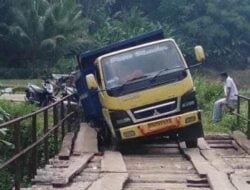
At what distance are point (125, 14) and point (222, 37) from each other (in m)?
8.69

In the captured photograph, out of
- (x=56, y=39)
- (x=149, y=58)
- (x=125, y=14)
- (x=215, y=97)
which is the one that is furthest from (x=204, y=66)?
(x=149, y=58)

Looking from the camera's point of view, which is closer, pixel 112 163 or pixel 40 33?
pixel 112 163

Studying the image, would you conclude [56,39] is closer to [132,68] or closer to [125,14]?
[125,14]

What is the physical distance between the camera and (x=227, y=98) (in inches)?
691

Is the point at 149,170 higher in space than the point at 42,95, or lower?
lower

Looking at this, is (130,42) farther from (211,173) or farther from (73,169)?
(211,173)

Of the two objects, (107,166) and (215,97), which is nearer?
(107,166)

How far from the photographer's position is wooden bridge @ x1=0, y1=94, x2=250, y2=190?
26.0ft

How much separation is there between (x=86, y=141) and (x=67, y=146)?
93 cm

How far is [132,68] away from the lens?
12.4m

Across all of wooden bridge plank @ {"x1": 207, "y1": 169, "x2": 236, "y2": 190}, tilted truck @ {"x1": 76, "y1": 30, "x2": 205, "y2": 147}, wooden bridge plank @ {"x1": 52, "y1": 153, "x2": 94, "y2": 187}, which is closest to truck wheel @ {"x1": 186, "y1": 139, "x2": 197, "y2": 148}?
tilted truck @ {"x1": 76, "y1": 30, "x2": 205, "y2": 147}

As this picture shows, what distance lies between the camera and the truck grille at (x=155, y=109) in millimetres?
12203

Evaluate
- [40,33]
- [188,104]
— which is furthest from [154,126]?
[40,33]

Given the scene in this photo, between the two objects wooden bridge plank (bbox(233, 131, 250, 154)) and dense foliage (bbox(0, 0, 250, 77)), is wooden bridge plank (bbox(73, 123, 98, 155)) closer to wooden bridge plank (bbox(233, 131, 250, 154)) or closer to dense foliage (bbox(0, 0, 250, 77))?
wooden bridge plank (bbox(233, 131, 250, 154))
